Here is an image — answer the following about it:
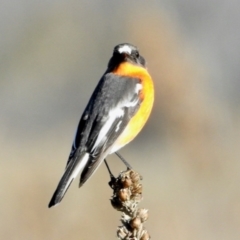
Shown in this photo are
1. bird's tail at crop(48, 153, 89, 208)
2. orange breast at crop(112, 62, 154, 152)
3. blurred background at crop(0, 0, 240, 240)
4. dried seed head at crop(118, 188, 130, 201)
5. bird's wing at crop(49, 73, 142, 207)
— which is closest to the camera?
dried seed head at crop(118, 188, 130, 201)

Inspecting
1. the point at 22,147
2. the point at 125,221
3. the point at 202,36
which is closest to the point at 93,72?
the point at 202,36

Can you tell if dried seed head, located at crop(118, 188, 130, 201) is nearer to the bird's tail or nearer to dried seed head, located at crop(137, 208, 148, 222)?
dried seed head, located at crop(137, 208, 148, 222)

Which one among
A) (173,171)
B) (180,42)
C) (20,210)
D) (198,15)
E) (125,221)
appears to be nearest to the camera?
(125,221)

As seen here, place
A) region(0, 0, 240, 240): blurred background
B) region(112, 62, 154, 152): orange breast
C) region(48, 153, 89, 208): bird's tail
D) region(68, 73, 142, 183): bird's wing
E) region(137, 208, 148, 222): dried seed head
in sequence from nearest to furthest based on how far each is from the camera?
region(137, 208, 148, 222): dried seed head < region(48, 153, 89, 208): bird's tail < region(68, 73, 142, 183): bird's wing < region(112, 62, 154, 152): orange breast < region(0, 0, 240, 240): blurred background

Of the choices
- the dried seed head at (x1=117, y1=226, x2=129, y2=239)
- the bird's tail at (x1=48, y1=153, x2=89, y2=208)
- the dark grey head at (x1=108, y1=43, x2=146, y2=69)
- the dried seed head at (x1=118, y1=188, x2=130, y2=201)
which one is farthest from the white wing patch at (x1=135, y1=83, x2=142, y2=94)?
the dried seed head at (x1=117, y1=226, x2=129, y2=239)

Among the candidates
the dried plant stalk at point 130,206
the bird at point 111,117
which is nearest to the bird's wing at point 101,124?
the bird at point 111,117

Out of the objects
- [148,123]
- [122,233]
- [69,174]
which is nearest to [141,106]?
[69,174]

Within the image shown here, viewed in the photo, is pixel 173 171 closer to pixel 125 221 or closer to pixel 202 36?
pixel 202 36
